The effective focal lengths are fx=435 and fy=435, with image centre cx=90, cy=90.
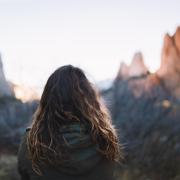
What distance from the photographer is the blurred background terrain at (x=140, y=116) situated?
1280 cm

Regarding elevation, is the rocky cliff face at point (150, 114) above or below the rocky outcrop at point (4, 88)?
below

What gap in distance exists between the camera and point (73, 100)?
2508 mm

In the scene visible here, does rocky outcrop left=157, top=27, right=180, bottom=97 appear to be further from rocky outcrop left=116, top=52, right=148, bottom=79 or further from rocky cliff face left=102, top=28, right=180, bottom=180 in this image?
rocky outcrop left=116, top=52, right=148, bottom=79

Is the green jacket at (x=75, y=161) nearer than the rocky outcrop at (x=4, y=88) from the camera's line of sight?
Yes

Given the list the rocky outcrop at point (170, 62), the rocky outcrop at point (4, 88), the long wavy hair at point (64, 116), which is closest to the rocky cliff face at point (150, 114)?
the rocky outcrop at point (170, 62)

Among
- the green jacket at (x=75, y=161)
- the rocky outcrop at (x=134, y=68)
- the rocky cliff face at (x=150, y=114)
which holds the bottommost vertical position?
the rocky cliff face at (x=150, y=114)

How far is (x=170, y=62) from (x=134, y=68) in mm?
2826

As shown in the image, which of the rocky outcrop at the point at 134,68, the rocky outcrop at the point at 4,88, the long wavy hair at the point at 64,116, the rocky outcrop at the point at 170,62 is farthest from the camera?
the rocky outcrop at the point at 4,88

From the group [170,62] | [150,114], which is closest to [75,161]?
[150,114]

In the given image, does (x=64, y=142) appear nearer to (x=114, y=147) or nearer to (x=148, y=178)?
(x=114, y=147)

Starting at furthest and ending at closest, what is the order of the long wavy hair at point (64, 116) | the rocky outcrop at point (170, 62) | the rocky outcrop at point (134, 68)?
1. the rocky outcrop at point (134, 68)
2. the rocky outcrop at point (170, 62)
3. the long wavy hair at point (64, 116)

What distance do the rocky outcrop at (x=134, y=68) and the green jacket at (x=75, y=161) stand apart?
18740mm

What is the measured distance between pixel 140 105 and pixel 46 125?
51.3ft

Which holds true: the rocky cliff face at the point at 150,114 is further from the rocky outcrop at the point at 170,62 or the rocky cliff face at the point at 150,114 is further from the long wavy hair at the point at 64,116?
the long wavy hair at the point at 64,116
